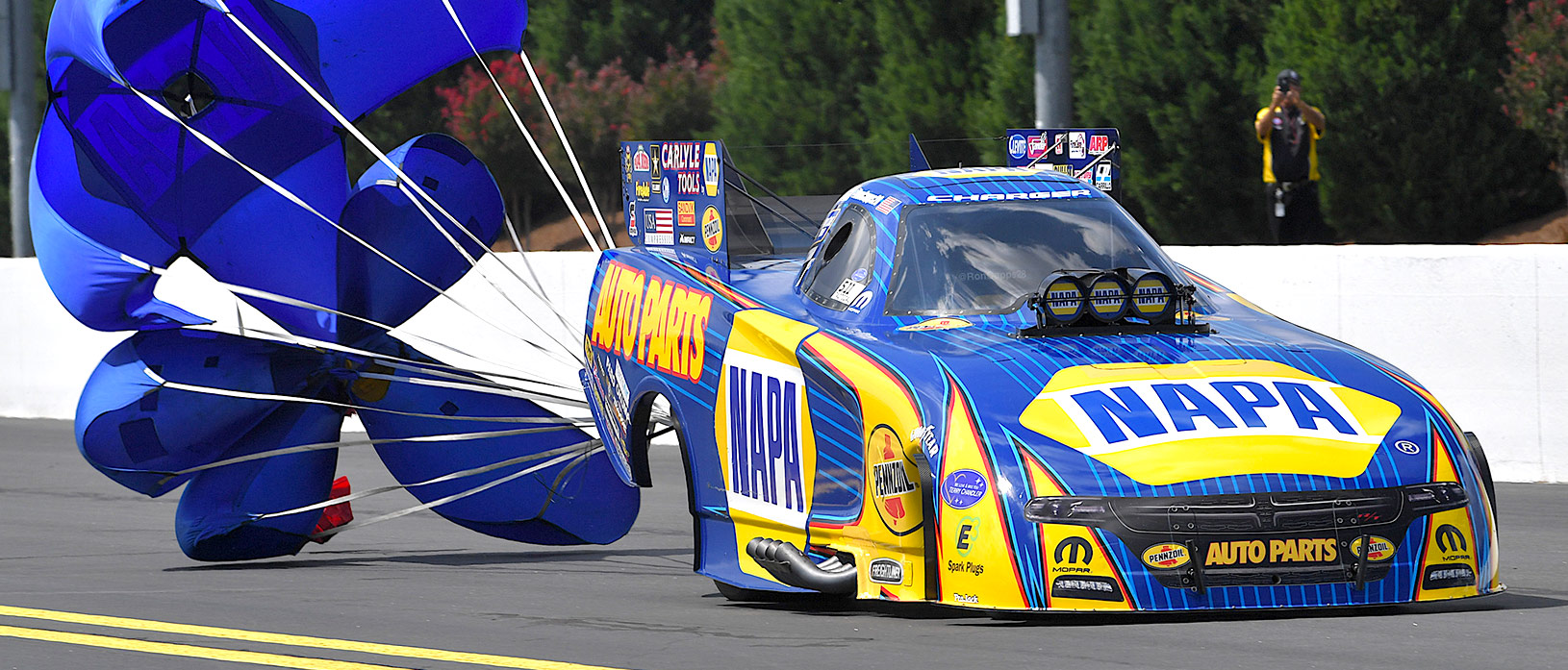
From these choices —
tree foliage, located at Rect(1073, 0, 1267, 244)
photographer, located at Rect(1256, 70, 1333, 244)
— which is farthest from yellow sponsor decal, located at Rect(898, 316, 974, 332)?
tree foliage, located at Rect(1073, 0, 1267, 244)

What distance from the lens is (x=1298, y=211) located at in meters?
15.5

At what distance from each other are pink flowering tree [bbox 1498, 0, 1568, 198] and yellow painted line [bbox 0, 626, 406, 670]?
42.8ft

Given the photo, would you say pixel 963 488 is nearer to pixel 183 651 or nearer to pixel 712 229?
pixel 712 229

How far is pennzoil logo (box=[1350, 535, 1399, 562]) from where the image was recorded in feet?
20.7

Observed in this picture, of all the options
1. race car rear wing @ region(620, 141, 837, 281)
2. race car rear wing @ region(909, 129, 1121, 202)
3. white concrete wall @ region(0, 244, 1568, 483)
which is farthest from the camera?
white concrete wall @ region(0, 244, 1568, 483)

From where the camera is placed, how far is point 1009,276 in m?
7.56

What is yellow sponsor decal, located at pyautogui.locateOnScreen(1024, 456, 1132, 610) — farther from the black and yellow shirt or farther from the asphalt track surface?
the black and yellow shirt

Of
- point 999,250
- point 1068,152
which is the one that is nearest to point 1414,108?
point 1068,152

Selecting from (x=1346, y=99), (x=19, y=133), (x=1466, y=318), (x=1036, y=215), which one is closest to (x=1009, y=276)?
(x=1036, y=215)

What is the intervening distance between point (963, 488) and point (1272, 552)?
3.04 feet

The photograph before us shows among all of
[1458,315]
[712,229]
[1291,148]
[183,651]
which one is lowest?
[183,651]

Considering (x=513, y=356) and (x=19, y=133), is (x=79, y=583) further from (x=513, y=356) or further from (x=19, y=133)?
(x=19, y=133)

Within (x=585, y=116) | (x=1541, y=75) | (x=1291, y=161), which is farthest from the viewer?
(x=585, y=116)

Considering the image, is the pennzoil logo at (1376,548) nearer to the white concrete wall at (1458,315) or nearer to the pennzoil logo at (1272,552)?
the pennzoil logo at (1272,552)
